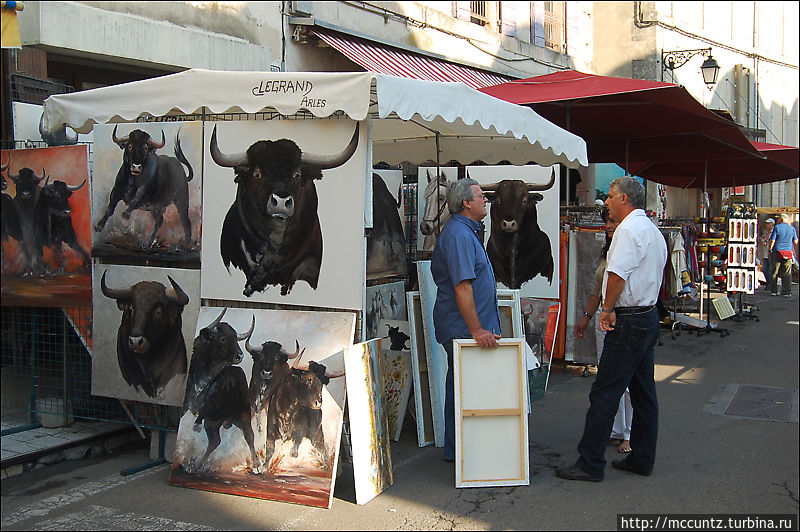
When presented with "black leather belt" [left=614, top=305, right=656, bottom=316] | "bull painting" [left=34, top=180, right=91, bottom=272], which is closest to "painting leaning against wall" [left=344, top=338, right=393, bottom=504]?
"black leather belt" [left=614, top=305, right=656, bottom=316]

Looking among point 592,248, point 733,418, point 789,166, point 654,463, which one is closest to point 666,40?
point 789,166

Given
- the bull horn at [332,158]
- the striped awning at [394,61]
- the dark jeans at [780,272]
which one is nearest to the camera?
the bull horn at [332,158]

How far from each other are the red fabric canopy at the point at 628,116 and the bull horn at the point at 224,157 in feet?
11.0

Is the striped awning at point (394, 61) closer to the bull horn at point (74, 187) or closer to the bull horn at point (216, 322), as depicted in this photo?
the bull horn at point (74, 187)

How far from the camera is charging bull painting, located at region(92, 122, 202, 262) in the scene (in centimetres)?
538

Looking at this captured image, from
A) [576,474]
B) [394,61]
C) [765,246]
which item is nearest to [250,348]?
[576,474]

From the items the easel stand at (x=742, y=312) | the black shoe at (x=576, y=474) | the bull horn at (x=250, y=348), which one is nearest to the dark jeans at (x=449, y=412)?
the black shoe at (x=576, y=474)

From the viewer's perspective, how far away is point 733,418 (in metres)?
6.98

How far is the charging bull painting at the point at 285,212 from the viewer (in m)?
4.88

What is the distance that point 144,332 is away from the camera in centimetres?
547

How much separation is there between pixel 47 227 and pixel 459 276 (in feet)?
9.79

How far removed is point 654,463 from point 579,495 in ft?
2.95

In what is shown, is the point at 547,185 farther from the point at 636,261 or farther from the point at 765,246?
the point at 765,246

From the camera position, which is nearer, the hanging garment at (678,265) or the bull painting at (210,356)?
the bull painting at (210,356)
